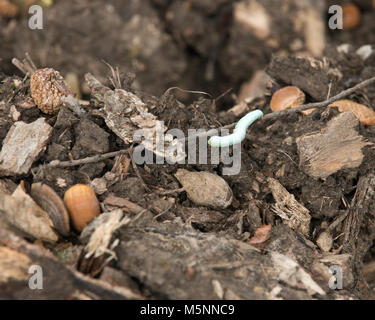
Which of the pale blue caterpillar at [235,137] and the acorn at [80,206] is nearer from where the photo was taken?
the acorn at [80,206]

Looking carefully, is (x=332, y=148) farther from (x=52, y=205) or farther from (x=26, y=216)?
(x=26, y=216)

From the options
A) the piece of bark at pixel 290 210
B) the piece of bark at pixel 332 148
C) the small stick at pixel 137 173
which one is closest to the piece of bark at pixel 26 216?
the small stick at pixel 137 173

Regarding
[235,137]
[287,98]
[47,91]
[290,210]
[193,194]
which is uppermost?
[47,91]

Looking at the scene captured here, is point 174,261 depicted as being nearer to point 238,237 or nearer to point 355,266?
point 238,237

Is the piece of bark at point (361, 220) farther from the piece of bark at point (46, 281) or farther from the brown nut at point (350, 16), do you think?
the brown nut at point (350, 16)

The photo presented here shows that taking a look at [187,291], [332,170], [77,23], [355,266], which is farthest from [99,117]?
[77,23]

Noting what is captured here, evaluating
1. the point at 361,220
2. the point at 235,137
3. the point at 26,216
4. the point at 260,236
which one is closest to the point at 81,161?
the point at 26,216
